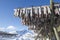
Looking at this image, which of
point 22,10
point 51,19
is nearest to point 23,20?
point 22,10

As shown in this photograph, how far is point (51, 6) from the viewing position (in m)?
11.1

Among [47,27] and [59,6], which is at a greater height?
[59,6]

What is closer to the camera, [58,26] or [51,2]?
[51,2]

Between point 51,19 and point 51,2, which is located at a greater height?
point 51,2

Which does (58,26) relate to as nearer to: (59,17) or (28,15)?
(59,17)

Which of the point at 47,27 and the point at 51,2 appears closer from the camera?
the point at 51,2

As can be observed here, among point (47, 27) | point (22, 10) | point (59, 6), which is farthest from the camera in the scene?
point (47, 27)

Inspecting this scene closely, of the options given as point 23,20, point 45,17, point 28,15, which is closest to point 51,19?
point 45,17

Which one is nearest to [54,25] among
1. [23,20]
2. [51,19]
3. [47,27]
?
[51,19]

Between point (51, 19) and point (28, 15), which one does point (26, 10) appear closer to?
point (28, 15)

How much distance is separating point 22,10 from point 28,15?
425mm

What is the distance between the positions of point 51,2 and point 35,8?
0.87m

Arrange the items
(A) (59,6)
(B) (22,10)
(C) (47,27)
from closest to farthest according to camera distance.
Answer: (A) (59,6) < (B) (22,10) < (C) (47,27)

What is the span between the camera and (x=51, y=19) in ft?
38.1
